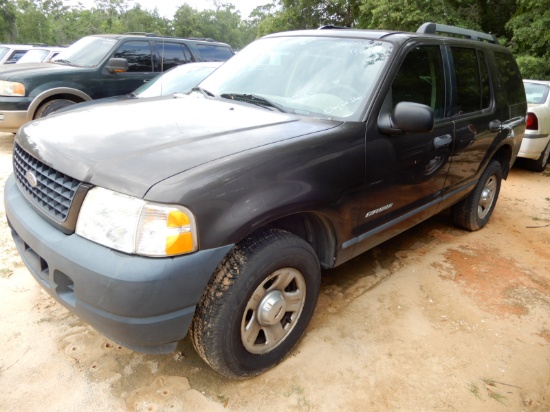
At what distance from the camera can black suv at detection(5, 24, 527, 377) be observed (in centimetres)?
175

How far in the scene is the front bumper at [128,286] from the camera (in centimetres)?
169

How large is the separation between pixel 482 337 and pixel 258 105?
83.1 inches

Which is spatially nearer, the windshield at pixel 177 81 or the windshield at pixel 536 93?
the windshield at pixel 177 81

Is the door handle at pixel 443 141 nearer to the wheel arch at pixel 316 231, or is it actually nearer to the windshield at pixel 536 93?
the wheel arch at pixel 316 231

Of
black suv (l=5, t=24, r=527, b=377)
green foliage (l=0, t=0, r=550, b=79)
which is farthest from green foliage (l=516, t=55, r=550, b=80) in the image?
black suv (l=5, t=24, r=527, b=377)

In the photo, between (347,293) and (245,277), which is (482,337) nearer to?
(347,293)

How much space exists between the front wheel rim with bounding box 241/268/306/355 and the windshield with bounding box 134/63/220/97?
4387 mm

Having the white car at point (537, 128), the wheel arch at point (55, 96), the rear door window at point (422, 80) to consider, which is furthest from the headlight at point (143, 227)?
the white car at point (537, 128)

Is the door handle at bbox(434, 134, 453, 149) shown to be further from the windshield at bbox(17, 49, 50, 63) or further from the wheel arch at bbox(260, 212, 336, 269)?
the windshield at bbox(17, 49, 50, 63)

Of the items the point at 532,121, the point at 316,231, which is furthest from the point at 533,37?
the point at 316,231

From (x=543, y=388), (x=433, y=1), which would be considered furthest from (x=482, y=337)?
(x=433, y=1)

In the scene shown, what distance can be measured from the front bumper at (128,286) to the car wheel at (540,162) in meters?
7.42

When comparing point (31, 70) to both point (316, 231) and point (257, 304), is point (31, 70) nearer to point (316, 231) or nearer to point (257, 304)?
point (316, 231)

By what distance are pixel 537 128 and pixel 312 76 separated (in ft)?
18.3
